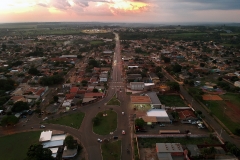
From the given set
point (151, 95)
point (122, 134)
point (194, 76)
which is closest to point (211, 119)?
point (151, 95)

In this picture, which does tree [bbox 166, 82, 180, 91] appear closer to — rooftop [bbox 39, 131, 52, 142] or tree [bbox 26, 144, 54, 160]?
rooftop [bbox 39, 131, 52, 142]

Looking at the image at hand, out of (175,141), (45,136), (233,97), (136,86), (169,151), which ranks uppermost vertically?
(169,151)

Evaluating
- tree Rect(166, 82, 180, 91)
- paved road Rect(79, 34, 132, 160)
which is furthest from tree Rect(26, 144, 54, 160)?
tree Rect(166, 82, 180, 91)

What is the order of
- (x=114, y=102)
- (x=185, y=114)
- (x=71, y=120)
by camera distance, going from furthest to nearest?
1. (x=114, y=102)
2. (x=185, y=114)
3. (x=71, y=120)

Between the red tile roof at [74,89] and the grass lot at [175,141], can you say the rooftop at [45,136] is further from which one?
the red tile roof at [74,89]

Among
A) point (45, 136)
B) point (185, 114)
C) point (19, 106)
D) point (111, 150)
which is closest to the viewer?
point (111, 150)

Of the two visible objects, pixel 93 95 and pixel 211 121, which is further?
pixel 93 95

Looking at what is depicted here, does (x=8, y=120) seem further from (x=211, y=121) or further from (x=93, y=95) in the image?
(x=211, y=121)

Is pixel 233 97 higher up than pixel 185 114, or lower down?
lower down

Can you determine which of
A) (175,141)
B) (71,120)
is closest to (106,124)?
(71,120)
